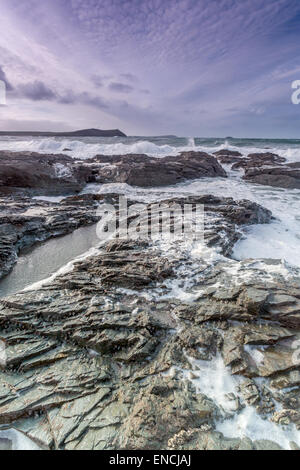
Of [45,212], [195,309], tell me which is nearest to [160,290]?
[195,309]

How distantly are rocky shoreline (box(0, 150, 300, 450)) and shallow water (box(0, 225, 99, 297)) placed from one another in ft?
2.07

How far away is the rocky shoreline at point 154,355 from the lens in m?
2.54

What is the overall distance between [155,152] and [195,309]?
38.4 metres

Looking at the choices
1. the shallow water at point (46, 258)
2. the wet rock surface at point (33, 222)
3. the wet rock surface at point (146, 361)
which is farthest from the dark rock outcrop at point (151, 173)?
the wet rock surface at point (146, 361)

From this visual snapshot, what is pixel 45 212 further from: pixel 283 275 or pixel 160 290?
pixel 283 275

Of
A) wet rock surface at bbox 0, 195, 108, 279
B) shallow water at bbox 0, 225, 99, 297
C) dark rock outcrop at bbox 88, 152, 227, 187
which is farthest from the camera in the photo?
dark rock outcrop at bbox 88, 152, 227, 187
